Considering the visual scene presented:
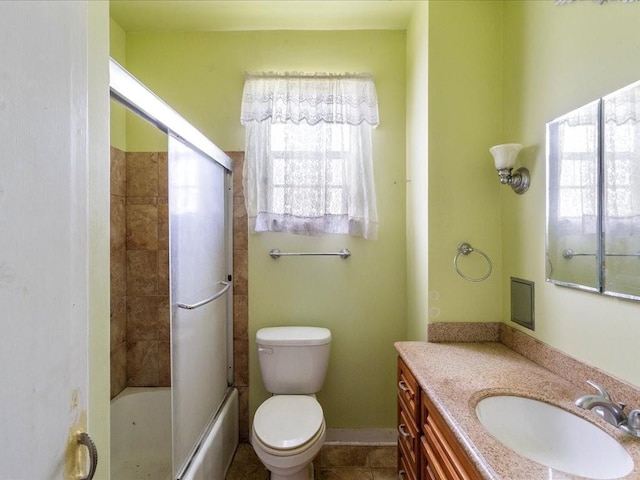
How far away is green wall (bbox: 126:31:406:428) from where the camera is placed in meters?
2.03

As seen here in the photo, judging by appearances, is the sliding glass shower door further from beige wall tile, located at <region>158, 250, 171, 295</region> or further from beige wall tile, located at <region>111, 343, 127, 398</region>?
beige wall tile, located at <region>111, 343, 127, 398</region>

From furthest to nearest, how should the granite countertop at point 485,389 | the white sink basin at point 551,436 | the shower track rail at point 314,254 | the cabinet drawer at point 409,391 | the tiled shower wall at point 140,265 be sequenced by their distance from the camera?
the shower track rail at point 314,254 → the tiled shower wall at point 140,265 → the cabinet drawer at point 409,391 → the white sink basin at point 551,436 → the granite countertop at point 485,389

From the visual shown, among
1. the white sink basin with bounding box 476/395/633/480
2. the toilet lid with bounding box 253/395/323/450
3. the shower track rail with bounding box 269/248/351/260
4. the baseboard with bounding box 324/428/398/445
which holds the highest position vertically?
the shower track rail with bounding box 269/248/351/260

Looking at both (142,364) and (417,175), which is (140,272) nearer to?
(142,364)

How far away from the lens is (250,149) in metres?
1.95

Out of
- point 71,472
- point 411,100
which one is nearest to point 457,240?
point 411,100

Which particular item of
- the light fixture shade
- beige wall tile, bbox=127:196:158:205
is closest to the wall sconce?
the light fixture shade

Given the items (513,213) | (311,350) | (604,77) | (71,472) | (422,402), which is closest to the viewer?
(71,472)

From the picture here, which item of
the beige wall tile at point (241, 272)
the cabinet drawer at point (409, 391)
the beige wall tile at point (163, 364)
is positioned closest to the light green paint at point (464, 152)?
the cabinet drawer at point (409, 391)

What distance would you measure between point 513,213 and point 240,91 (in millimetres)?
1758

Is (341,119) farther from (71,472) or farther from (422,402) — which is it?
(71,472)

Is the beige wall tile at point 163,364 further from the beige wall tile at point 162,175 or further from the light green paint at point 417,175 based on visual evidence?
the light green paint at point 417,175

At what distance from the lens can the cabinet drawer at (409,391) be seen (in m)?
1.26

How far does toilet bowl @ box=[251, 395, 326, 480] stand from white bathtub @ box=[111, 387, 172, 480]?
0.40 meters
